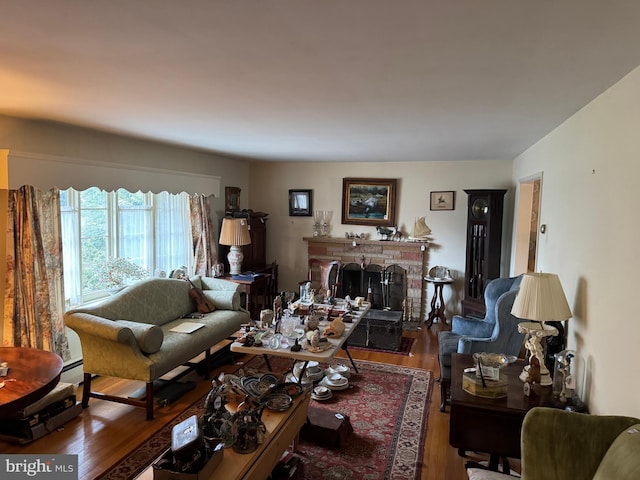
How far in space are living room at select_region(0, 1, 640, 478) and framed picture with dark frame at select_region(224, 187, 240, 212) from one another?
0.09 m

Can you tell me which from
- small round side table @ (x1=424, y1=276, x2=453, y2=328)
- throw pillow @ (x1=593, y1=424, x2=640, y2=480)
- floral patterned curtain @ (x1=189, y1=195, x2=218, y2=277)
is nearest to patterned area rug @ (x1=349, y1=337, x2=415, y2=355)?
small round side table @ (x1=424, y1=276, x2=453, y2=328)

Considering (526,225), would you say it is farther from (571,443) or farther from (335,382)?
(571,443)

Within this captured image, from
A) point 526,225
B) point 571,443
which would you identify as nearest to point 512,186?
point 526,225

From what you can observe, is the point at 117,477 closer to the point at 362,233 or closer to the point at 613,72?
the point at 613,72

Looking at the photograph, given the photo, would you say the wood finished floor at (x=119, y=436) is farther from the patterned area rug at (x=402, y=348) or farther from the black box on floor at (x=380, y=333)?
the black box on floor at (x=380, y=333)

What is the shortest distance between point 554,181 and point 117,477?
12.4 feet

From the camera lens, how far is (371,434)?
3.08m

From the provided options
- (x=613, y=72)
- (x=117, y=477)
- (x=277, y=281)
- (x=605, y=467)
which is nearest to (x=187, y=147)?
(x=277, y=281)

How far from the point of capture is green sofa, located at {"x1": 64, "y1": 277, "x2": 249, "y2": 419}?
3264 millimetres

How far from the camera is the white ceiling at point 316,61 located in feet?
4.50

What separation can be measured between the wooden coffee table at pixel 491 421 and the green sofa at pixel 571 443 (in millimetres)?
567

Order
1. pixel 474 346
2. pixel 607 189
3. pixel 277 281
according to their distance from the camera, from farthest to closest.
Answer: pixel 277 281 → pixel 474 346 → pixel 607 189

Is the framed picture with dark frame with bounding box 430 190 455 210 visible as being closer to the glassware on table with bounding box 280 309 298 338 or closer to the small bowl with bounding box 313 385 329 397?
the glassware on table with bounding box 280 309 298 338

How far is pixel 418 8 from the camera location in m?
1.33
